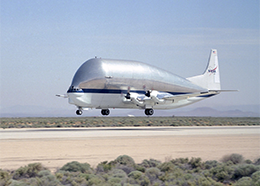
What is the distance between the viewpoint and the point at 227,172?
580 inches

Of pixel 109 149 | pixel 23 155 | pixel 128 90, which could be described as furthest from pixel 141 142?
pixel 128 90

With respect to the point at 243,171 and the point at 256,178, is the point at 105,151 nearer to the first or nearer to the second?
the point at 243,171

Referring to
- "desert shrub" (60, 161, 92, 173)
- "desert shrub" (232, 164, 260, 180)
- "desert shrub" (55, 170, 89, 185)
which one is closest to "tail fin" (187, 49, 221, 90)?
"desert shrub" (232, 164, 260, 180)

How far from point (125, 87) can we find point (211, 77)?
1714 cm

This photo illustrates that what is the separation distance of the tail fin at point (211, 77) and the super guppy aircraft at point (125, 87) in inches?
140

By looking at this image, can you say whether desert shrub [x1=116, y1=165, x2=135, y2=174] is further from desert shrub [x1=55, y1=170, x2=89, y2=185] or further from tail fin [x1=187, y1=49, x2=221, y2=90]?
tail fin [x1=187, y1=49, x2=221, y2=90]

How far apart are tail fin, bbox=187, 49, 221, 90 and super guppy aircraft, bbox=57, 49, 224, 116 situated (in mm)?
3559

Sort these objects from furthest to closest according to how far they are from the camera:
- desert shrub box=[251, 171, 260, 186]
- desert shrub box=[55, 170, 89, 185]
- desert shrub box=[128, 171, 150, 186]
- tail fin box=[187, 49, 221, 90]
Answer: tail fin box=[187, 49, 221, 90]
desert shrub box=[128, 171, 150, 186]
desert shrub box=[55, 170, 89, 185]
desert shrub box=[251, 171, 260, 186]

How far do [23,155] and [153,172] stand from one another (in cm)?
917

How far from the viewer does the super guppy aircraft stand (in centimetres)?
4178

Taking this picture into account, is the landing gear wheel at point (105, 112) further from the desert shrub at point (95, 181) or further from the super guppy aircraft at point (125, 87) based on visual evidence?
the desert shrub at point (95, 181)

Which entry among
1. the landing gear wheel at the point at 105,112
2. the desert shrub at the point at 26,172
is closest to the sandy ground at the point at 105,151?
the desert shrub at the point at 26,172

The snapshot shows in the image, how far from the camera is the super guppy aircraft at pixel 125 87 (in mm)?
41781

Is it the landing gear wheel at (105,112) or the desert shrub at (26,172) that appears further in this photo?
the landing gear wheel at (105,112)
